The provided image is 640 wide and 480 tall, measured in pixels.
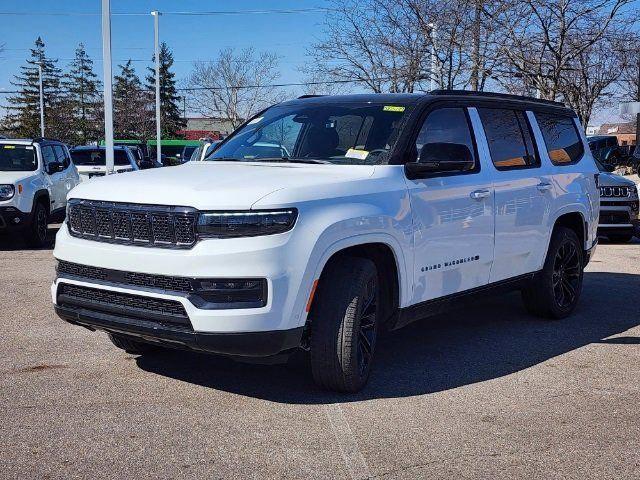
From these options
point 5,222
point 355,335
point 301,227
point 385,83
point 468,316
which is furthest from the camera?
point 385,83

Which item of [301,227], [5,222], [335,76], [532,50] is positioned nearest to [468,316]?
[301,227]

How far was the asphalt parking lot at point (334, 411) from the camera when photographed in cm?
388

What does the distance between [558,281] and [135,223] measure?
4257mm

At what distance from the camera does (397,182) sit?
5.14m

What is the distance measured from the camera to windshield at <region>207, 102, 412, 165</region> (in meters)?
5.44

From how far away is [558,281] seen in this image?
23.7ft

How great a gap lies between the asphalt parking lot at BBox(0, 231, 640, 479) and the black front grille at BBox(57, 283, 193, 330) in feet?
1.86

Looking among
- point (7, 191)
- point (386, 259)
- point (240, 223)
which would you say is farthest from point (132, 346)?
point (7, 191)

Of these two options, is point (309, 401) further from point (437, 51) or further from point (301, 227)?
point (437, 51)

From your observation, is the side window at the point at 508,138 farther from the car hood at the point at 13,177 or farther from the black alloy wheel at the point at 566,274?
the car hood at the point at 13,177

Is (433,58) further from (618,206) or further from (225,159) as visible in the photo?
(225,159)

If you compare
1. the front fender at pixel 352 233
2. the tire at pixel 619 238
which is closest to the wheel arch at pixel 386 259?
the front fender at pixel 352 233

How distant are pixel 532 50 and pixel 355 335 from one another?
1492cm

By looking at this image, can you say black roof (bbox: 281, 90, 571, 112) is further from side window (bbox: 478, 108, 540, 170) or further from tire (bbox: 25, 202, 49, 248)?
tire (bbox: 25, 202, 49, 248)
